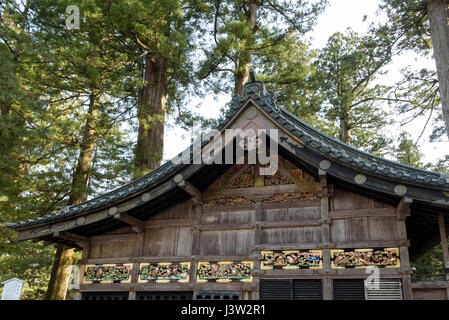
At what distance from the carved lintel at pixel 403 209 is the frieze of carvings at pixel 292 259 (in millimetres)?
1622

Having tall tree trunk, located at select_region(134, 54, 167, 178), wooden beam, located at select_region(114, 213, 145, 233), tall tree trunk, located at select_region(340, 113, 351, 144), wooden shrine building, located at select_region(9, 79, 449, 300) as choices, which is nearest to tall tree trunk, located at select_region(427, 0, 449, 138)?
wooden shrine building, located at select_region(9, 79, 449, 300)

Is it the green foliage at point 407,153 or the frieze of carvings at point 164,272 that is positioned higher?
the green foliage at point 407,153

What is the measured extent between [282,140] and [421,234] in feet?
12.8

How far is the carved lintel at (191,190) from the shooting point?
7.86 meters

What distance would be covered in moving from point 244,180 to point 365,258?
2.98 meters

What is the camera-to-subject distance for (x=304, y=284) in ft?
23.9

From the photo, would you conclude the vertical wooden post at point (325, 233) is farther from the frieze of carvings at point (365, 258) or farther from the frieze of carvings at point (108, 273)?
the frieze of carvings at point (108, 273)

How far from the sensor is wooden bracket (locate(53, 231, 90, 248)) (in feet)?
27.9

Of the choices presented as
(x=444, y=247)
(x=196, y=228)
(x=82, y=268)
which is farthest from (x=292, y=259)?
(x=82, y=268)

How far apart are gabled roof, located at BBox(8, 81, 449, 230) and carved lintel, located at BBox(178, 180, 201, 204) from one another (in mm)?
296

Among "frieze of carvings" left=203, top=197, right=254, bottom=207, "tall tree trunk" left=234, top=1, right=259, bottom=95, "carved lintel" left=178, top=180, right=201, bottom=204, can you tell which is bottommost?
"frieze of carvings" left=203, top=197, right=254, bottom=207

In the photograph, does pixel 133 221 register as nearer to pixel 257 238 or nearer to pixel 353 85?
pixel 257 238

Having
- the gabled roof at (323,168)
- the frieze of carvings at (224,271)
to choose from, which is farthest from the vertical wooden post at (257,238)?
the gabled roof at (323,168)

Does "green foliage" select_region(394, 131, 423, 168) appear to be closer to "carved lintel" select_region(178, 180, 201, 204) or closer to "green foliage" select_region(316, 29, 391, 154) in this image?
"green foliage" select_region(316, 29, 391, 154)
